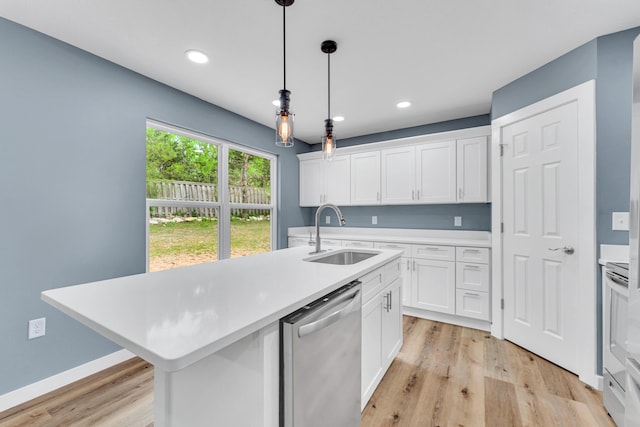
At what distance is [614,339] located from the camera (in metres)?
1.72

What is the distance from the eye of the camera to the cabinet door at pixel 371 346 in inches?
66.2

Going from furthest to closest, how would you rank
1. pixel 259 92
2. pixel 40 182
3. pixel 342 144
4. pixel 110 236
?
pixel 342 144
pixel 259 92
pixel 110 236
pixel 40 182

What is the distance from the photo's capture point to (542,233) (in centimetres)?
239

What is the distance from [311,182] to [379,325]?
3.03 metres

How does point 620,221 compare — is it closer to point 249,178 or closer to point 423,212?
point 423,212

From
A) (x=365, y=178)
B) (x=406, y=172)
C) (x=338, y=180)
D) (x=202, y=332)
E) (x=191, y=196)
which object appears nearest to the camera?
(x=202, y=332)

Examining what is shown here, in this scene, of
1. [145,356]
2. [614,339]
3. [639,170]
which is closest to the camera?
[145,356]

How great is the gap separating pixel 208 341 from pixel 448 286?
303 centimetres

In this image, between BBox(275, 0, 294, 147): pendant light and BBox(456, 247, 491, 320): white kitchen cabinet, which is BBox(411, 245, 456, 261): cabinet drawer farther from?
BBox(275, 0, 294, 147): pendant light

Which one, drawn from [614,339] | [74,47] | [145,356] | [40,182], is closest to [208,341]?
[145,356]

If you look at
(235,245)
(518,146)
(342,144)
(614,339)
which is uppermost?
(342,144)

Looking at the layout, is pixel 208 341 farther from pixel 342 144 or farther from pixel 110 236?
pixel 342 144

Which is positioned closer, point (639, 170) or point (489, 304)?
point (639, 170)

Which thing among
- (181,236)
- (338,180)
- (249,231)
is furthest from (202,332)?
(338,180)
